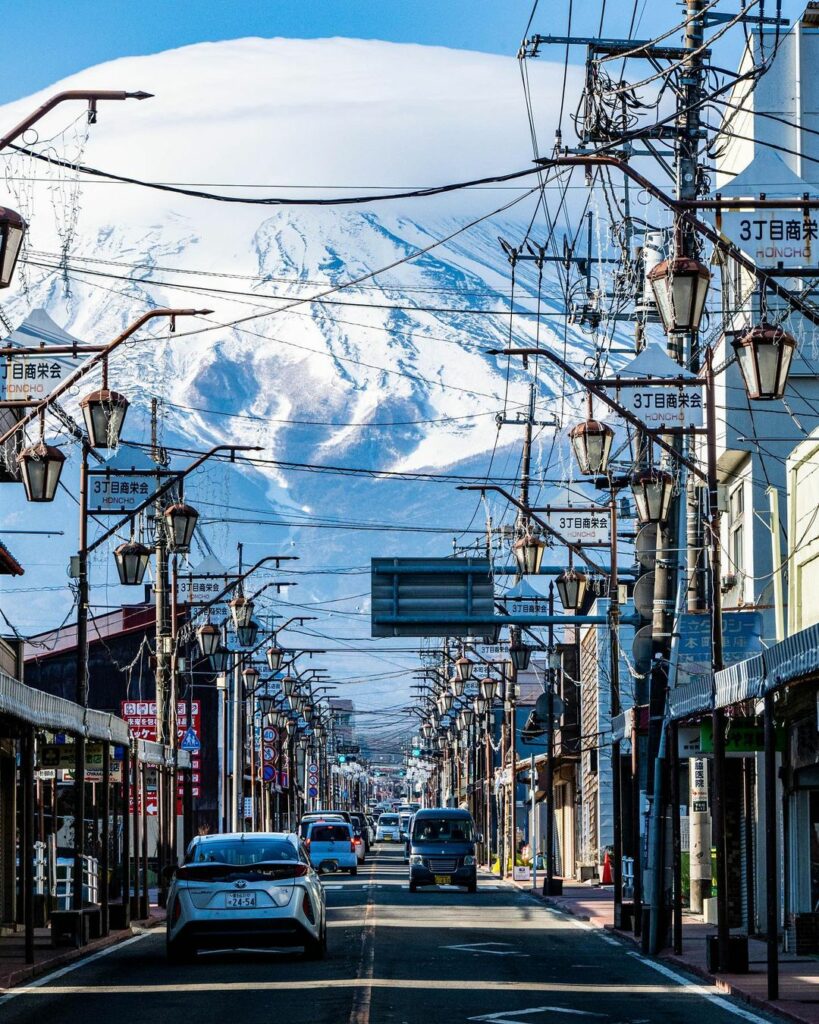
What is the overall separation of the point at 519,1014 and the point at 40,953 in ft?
34.9

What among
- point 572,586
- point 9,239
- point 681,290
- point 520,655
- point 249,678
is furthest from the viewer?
point 249,678

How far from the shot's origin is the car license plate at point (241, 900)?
22891 millimetres

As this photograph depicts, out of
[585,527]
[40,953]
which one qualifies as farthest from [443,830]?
[40,953]

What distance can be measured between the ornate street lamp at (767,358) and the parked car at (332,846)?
48.5 m

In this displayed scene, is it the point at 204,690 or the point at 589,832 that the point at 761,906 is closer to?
the point at 589,832

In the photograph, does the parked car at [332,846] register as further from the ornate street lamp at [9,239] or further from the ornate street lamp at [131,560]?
the ornate street lamp at [9,239]

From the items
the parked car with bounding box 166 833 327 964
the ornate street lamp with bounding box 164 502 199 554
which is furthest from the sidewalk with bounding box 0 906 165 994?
the ornate street lamp with bounding box 164 502 199 554

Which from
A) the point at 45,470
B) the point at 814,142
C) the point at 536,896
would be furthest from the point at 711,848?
the point at 45,470

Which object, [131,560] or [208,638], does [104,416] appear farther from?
[208,638]

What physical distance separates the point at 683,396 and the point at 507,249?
14.2 metres

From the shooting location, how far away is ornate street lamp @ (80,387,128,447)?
2534cm

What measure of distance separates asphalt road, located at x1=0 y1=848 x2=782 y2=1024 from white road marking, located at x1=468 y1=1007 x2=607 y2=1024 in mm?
18

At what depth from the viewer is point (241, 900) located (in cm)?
2292

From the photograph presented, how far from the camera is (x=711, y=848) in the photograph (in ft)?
128
